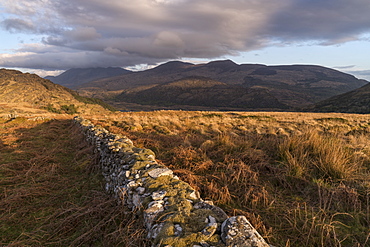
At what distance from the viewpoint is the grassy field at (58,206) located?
11.5ft

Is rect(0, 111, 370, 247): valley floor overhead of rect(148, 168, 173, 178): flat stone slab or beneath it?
beneath

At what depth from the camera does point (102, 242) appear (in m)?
3.39

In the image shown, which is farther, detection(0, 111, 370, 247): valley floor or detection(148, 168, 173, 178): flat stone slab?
detection(148, 168, 173, 178): flat stone slab

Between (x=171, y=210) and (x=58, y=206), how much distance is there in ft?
11.0

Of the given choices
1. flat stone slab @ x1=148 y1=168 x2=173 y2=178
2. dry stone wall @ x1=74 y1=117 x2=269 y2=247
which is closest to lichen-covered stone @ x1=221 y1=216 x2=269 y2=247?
dry stone wall @ x1=74 y1=117 x2=269 y2=247

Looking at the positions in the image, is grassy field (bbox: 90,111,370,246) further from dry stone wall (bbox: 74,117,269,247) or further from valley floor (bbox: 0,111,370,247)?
dry stone wall (bbox: 74,117,269,247)

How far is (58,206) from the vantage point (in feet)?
15.5

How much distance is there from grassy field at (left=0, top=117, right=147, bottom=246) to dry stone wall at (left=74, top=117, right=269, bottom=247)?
0.34m

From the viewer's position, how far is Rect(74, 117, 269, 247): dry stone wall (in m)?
2.53

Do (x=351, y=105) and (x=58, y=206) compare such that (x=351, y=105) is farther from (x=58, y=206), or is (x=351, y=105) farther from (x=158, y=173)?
(x=58, y=206)

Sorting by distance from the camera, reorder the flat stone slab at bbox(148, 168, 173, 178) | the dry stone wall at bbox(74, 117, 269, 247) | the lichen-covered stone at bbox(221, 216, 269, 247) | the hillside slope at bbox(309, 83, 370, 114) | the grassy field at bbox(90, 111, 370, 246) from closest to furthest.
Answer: the lichen-covered stone at bbox(221, 216, 269, 247)
the dry stone wall at bbox(74, 117, 269, 247)
the grassy field at bbox(90, 111, 370, 246)
the flat stone slab at bbox(148, 168, 173, 178)
the hillside slope at bbox(309, 83, 370, 114)

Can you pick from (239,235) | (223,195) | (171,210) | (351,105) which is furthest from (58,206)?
(351,105)

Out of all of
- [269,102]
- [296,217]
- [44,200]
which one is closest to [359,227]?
[296,217]

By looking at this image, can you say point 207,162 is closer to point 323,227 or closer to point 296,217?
point 296,217
